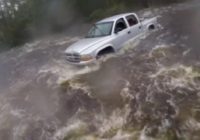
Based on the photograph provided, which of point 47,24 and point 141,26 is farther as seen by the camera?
point 47,24

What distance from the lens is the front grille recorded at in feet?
43.1

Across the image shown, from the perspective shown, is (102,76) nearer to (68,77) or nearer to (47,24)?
(68,77)

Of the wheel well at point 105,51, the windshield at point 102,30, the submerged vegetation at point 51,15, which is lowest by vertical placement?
the submerged vegetation at point 51,15

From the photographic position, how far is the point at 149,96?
34.7ft

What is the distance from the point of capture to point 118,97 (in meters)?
11.0

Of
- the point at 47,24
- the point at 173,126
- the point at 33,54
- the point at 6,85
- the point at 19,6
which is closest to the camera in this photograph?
the point at 173,126

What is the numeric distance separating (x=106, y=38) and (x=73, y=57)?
1446 mm

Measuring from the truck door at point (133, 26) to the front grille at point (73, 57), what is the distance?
243 cm

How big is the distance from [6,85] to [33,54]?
15.4 feet

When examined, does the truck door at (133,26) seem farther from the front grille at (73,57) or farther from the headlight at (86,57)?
the front grille at (73,57)

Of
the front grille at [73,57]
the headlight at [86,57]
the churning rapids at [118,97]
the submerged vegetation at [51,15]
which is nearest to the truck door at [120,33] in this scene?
the churning rapids at [118,97]

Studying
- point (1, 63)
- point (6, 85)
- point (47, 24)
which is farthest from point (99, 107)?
point (47, 24)

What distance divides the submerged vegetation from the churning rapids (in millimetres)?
14908

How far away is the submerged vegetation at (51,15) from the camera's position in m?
30.6
